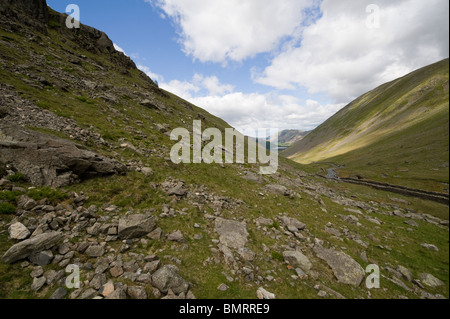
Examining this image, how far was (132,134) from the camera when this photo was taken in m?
23.6

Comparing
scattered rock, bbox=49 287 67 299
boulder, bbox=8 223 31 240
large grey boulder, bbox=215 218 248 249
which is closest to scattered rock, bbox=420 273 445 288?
large grey boulder, bbox=215 218 248 249

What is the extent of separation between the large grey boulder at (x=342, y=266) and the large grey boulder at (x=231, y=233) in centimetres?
576

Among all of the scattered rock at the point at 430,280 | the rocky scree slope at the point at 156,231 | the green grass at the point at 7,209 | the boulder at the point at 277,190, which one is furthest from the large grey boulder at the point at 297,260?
the green grass at the point at 7,209

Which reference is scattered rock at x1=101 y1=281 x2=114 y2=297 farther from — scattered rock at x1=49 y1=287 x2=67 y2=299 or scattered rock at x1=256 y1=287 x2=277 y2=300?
scattered rock at x1=256 y1=287 x2=277 y2=300

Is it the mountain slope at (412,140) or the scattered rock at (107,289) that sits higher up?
the mountain slope at (412,140)

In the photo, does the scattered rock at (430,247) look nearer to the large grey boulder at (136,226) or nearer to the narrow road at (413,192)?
the large grey boulder at (136,226)

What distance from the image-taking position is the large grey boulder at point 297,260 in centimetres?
1055

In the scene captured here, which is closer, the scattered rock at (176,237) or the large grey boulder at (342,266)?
the scattered rock at (176,237)

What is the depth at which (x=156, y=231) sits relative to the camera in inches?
396

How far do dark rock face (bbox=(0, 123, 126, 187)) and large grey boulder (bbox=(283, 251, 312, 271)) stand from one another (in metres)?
15.1

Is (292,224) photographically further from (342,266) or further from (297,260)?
(297,260)
